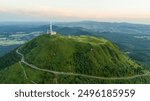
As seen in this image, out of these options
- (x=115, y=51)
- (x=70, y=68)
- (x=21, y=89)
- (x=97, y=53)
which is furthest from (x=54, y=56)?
(x=21, y=89)

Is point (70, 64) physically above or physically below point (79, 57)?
below

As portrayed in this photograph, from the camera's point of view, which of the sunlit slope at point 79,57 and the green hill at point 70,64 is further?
the sunlit slope at point 79,57

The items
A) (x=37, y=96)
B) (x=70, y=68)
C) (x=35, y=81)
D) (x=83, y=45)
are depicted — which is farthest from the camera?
(x=83, y=45)

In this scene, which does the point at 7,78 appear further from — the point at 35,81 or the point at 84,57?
the point at 84,57

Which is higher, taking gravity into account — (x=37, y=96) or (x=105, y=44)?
(x=37, y=96)

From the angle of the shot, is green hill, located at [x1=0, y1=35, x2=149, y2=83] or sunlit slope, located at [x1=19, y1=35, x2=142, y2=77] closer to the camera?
green hill, located at [x1=0, y1=35, x2=149, y2=83]
